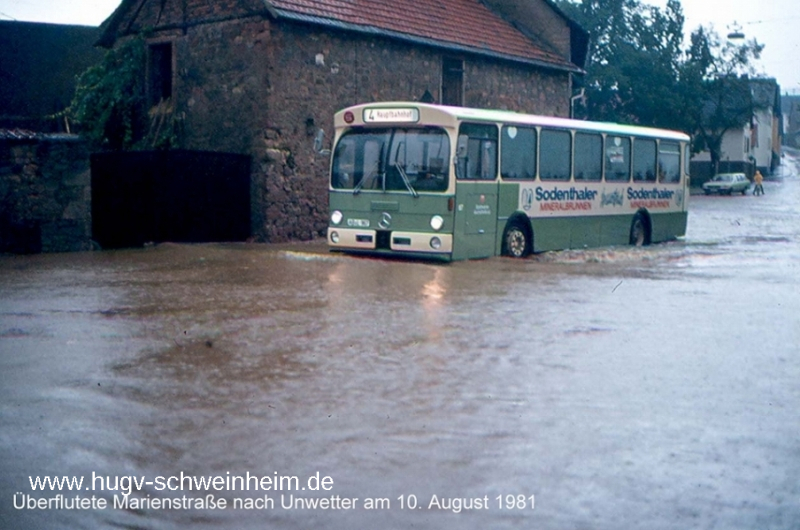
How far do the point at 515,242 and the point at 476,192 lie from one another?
176 centimetres

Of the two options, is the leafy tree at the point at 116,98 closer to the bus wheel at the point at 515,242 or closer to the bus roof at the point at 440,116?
the bus roof at the point at 440,116

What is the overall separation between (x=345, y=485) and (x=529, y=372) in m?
3.29

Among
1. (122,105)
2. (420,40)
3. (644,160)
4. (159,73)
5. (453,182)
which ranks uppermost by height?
(420,40)

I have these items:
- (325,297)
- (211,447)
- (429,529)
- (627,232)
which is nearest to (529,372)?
(211,447)

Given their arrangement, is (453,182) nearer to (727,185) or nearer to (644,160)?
(644,160)

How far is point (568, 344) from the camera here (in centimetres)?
985

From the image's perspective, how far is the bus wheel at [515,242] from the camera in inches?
730

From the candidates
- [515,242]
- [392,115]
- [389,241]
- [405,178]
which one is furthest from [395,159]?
[515,242]

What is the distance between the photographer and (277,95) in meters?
22.9

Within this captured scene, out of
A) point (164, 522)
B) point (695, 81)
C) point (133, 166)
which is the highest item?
point (695, 81)

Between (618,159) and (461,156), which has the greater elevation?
(618,159)

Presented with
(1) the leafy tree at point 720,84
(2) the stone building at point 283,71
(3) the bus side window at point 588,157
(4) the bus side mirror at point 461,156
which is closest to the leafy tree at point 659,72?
(1) the leafy tree at point 720,84

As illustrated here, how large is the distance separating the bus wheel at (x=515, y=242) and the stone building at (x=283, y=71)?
6.24 meters

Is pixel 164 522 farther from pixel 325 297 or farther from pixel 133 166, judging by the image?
pixel 133 166
